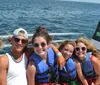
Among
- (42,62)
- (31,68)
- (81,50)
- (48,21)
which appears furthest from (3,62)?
(48,21)

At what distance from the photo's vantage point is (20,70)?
336 centimetres

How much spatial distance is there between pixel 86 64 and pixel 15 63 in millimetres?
1130

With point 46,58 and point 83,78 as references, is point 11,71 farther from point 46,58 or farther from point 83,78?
point 83,78

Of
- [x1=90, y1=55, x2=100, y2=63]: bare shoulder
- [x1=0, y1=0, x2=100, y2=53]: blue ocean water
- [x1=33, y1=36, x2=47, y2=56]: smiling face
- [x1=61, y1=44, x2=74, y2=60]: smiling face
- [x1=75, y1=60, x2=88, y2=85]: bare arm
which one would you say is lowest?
[x1=0, y1=0, x2=100, y2=53]: blue ocean water

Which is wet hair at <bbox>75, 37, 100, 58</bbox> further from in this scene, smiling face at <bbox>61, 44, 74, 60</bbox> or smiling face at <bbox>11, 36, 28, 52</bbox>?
smiling face at <bbox>11, 36, 28, 52</bbox>

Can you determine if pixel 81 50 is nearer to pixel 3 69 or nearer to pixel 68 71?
pixel 68 71

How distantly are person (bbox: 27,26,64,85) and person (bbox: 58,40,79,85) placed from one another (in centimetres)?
15

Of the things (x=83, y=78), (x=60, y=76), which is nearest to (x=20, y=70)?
(x=60, y=76)

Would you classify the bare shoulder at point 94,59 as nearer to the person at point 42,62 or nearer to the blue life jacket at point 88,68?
the blue life jacket at point 88,68

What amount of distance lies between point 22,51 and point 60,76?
30.7 inches

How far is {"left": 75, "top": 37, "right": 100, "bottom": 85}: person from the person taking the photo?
12.7 ft

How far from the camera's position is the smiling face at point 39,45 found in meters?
3.41

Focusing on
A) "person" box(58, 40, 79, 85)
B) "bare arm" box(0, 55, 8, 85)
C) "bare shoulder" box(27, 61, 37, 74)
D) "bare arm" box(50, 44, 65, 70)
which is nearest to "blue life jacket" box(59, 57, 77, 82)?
"person" box(58, 40, 79, 85)

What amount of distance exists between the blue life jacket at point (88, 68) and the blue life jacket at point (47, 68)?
460mm
